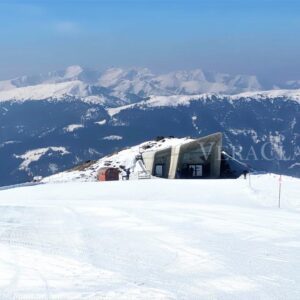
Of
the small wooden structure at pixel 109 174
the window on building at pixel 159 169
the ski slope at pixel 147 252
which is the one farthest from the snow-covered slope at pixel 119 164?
the ski slope at pixel 147 252

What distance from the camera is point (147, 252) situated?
14180mm

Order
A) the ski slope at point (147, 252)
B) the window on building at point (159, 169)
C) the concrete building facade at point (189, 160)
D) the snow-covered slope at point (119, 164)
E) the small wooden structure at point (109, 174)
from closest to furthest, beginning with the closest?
the ski slope at point (147, 252), the small wooden structure at point (109, 174), the snow-covered slope at point (119, 164), the concrete building facade at point (189, 160), the window on building at point (159, 169)

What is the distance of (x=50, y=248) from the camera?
14344 mm

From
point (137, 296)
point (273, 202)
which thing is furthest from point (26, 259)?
point (273, 202)

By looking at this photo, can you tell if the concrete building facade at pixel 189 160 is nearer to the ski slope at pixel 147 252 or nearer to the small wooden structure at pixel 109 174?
the small wooden structure at pixel 109 174

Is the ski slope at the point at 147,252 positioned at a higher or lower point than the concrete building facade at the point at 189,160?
lower

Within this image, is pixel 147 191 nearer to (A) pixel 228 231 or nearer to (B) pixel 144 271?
(A) pixel 228 231

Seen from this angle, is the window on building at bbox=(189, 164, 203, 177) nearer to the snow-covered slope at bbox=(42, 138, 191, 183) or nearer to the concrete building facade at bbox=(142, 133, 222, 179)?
the concrete building facade at bbox=(142, 133, 222, 179)

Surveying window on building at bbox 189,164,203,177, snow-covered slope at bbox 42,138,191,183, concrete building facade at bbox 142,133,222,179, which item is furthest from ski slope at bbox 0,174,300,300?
window on building at bbox 189,164,203,177


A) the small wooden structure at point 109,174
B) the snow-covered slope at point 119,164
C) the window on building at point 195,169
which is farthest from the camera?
the window on building at point 195,169

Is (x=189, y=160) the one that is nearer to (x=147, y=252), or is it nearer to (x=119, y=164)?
(x=119, y=164)

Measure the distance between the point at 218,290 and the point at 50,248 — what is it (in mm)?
5079

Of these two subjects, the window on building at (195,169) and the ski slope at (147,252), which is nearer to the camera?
the ski slope at (147,252)

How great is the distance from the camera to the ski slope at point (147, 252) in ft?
35.4
